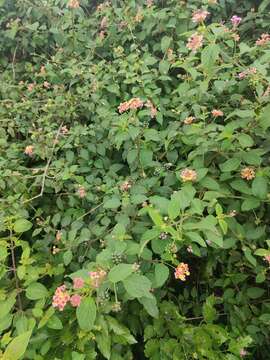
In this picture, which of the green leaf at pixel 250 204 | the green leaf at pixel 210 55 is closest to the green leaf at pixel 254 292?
the green leaf at pixel 250 204

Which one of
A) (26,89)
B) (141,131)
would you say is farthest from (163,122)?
(26,89)

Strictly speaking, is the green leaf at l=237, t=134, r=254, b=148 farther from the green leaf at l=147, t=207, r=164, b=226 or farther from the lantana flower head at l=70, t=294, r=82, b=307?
the lantana flower head at l=70, t=294, r=82, b=307

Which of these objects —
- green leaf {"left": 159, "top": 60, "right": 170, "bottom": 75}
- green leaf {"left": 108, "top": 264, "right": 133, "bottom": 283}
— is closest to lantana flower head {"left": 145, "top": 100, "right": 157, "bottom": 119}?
green leaf {"left": 159, "top": 60, "right": 170, "bottom": 75}

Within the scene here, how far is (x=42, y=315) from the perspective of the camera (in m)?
1.26

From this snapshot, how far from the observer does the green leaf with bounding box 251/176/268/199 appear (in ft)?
4.64

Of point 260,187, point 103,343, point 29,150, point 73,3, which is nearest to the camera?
point 103,343

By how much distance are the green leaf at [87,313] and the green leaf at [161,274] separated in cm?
22

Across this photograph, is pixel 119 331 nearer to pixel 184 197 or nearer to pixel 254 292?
pixel 184 197

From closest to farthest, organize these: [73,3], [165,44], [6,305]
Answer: [6,305] → [165,44] → [73,3]

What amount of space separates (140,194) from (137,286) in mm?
505

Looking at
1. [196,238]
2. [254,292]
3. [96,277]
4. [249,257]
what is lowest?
[254,292]

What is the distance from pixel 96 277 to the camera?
1099mm

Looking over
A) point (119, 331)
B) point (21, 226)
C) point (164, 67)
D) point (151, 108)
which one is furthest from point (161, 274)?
point (164, 67)

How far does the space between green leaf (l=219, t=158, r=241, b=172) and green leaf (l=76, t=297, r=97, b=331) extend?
0.74 metres
